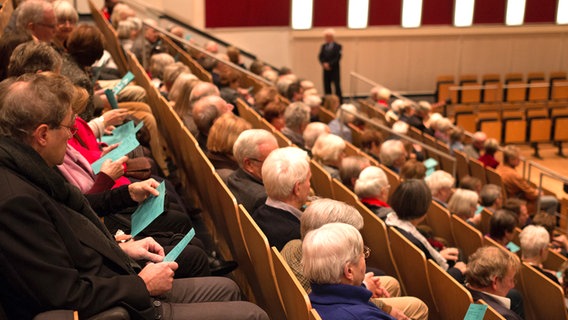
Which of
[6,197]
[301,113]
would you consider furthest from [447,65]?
[6,197]

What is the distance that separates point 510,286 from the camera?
2941 mm

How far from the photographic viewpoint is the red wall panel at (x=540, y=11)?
12.3 meters

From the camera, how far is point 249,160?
3180 millimetres

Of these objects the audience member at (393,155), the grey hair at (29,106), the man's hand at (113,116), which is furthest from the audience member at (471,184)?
the grey hair at (29,106)

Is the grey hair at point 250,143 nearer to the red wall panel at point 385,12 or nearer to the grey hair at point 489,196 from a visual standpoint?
the grey hair at point 489,196

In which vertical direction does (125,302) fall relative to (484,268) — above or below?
above

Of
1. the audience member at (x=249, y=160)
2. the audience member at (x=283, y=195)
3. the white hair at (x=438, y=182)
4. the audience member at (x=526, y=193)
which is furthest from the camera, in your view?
the audience member at (x=526, y=193)

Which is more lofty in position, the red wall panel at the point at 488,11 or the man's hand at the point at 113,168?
the red wall panel at the point at 488,11

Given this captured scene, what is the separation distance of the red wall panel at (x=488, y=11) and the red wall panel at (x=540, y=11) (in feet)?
1.55

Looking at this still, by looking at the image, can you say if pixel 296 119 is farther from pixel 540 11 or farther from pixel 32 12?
pixel 540 11

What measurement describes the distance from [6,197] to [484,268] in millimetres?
1962

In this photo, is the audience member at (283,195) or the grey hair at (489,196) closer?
the audience member at (283,195)

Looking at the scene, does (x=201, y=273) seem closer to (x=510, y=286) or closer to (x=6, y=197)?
(x=6, y=197)

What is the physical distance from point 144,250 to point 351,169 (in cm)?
205
